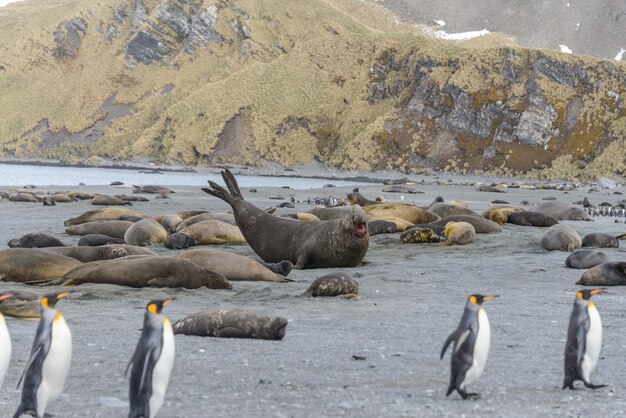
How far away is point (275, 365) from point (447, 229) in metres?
10.3

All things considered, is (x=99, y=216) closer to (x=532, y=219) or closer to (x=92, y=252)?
(x=92, y=252)

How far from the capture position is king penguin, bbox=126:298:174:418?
3512 millimetres

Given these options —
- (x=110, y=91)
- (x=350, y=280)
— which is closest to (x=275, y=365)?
(x=350, y=280)

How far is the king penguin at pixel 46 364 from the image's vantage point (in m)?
3.65

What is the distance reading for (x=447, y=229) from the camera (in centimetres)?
1483

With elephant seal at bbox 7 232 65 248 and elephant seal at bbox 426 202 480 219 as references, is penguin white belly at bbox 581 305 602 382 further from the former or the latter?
elephant seal at bbox 426 202 480 219

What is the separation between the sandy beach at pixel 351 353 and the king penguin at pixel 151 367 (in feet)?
1.14

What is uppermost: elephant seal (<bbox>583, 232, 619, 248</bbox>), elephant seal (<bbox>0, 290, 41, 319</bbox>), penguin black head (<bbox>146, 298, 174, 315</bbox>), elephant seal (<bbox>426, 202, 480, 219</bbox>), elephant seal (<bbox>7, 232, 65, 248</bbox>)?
penguin black head (<bbox>146, 298, 174, 315</bbox>)

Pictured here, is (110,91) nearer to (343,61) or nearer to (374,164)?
(343,61)

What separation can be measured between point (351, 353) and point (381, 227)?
1052 cm

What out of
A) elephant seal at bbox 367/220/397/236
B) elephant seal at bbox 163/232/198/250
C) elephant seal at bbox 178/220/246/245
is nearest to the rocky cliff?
elephant seal at bbox 367/220/397/236

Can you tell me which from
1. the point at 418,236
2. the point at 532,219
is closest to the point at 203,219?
the point at 418,236

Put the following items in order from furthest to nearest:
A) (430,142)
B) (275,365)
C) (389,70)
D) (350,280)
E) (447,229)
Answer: (389,70) < (430,142) < (447,229) < (350,280) < (275,365)

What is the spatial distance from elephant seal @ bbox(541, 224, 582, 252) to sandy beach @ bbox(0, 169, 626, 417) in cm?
305
